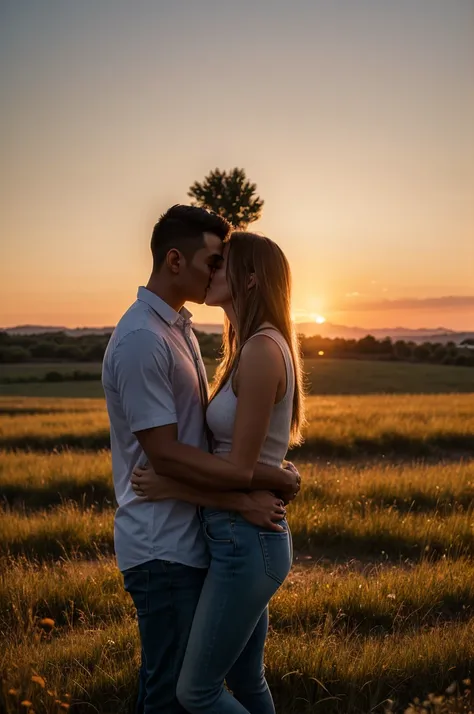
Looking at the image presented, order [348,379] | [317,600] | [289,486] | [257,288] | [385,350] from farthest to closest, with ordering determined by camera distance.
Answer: [385,350] → [348,379] → [317,600] → [289,486] → [257,288]

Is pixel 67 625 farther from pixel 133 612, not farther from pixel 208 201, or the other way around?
pixel 208 201

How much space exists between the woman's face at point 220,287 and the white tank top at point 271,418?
313mm

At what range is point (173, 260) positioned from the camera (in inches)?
137

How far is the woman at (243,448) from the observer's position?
317cm

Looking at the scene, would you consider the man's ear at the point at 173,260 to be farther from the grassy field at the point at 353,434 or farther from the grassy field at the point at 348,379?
the grassy field at the point at 348,379

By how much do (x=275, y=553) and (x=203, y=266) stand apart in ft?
4.09

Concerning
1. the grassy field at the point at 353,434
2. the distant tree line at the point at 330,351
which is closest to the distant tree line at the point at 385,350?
the distant tree line at the point at 330,351

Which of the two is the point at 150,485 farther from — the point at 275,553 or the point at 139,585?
the point at 275,553

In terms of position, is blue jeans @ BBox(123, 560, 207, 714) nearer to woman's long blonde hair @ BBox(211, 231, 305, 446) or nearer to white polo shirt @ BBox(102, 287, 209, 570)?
white polo shirt @ BBox(102, 287, 209, 570)

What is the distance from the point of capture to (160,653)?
334 centimetres

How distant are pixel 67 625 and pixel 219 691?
2.86 m

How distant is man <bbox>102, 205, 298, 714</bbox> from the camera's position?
3199mm

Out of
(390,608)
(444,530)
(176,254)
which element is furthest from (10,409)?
(176,254)

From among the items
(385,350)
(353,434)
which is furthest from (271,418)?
(385,350)
